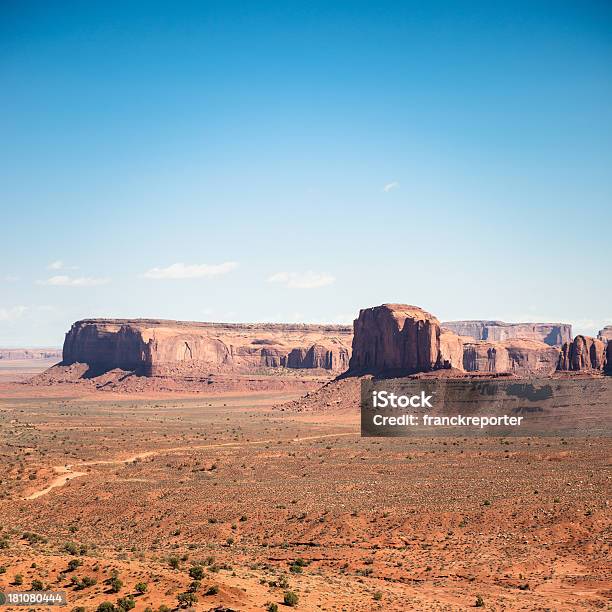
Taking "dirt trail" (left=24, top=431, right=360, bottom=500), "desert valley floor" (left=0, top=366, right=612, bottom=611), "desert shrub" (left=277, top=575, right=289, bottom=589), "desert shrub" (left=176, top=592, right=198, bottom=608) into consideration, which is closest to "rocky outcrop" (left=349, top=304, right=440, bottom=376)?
"dirt trail" (left=24, top=431, right=360, bottom=500)

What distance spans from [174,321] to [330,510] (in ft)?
491

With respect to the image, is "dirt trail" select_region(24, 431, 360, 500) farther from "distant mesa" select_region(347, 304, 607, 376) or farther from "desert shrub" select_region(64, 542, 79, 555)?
"distant mesa" select_region(347, 304, 607, 376)

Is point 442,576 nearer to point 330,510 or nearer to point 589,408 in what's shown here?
point 330,510

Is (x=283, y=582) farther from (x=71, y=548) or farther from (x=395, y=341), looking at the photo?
(x=395, y=341)

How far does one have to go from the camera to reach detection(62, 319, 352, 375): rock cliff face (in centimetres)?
16075

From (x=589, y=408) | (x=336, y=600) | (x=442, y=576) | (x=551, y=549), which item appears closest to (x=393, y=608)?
(x=336, y=600)

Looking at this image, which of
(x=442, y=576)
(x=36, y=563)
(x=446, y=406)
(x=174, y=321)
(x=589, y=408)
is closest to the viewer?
(x=36, y=563)

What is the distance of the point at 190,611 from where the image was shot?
2158 cm

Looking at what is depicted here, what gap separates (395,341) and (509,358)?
2226 inches

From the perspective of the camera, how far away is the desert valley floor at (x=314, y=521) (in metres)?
25.7

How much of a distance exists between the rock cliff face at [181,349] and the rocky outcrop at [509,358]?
124 feet
